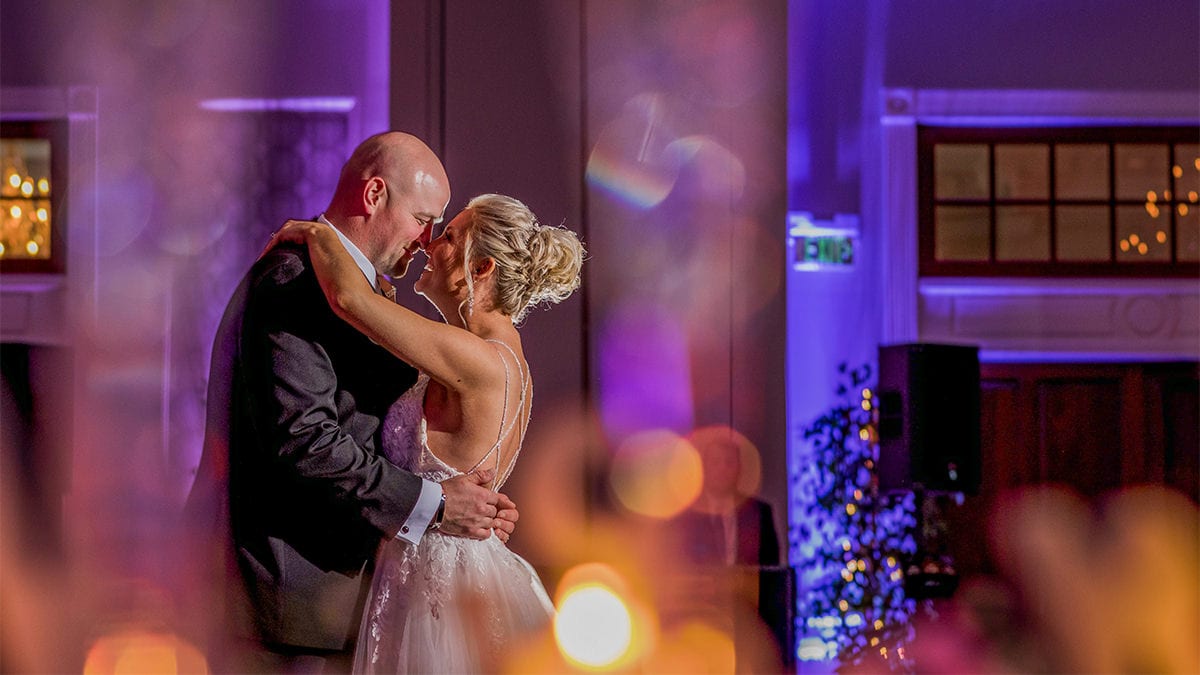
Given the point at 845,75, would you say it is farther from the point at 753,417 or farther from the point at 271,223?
the point at 271,223

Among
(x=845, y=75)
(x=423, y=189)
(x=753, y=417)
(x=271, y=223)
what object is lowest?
(x=753, y=417)

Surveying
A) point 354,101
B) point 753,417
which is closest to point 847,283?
point 753,417

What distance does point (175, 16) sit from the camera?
6.83 meters

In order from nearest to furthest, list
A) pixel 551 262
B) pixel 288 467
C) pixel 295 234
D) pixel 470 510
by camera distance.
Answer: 1. pixel 288 467
2. pixel 295 234
3. pixel 470 510
4. pixel 551 262

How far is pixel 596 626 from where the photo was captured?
193 inches

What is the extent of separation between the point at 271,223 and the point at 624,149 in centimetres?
244

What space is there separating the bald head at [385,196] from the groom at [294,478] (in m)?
0.02

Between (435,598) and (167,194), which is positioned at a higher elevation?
(167,194)

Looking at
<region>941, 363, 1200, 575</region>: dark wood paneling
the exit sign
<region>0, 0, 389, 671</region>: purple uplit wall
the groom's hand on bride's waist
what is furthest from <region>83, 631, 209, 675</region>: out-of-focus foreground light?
<region>941, 363, 1200, 575</region>: dark wood paneling

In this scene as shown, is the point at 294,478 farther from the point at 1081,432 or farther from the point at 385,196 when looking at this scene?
the point at 1081,432

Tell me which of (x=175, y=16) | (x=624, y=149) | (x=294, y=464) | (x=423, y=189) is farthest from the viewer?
(x=175, y=16)

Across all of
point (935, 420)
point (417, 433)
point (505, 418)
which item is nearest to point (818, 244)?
point (935, 420)

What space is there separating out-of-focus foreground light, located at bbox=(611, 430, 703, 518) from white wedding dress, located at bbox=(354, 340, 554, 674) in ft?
8.63

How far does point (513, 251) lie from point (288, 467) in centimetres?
73
